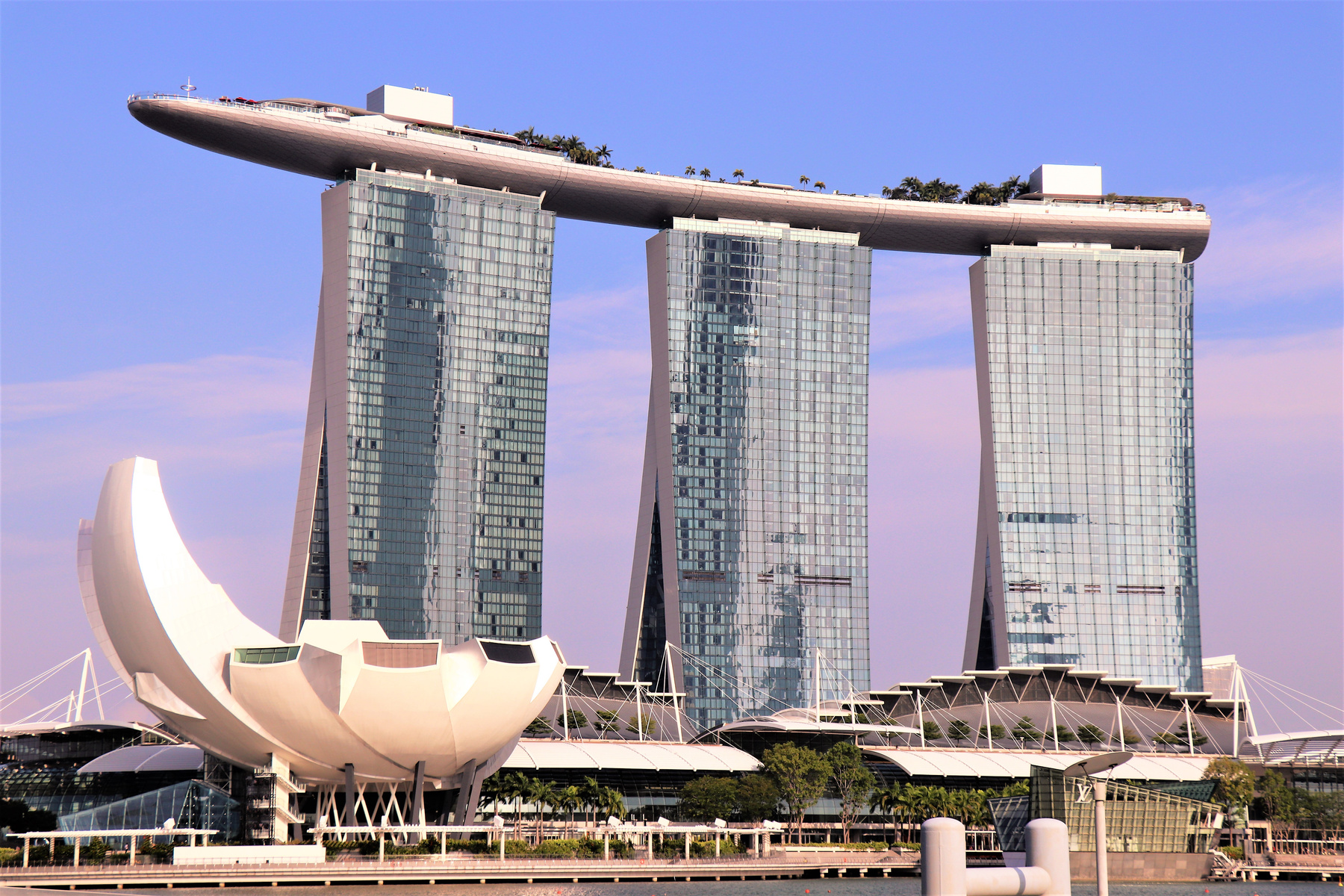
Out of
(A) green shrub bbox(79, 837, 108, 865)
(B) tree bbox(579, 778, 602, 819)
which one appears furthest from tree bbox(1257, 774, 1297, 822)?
(A) green shrub bbox(79, 837, 108, 865)

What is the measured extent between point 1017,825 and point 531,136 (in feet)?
303

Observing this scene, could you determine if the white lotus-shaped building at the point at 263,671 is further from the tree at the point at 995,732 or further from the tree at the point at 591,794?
the tree at the point at 995,732

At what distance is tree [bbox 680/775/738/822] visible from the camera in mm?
118812

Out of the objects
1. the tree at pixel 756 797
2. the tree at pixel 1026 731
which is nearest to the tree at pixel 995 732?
the tree at pixel 1026 731

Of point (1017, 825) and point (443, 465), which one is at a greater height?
point (443, 465)

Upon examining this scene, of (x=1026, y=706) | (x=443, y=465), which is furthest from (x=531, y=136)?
(x=1026, y=706)

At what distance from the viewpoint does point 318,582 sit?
146 m

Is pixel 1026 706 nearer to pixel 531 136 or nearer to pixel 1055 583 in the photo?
pixel 1055 583

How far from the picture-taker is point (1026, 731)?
148625mm

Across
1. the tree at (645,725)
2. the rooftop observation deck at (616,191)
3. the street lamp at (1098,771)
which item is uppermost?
the rooftop observation deck at (616,191)

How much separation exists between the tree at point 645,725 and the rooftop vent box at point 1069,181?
8021cm

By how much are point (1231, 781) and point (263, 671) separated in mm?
82357

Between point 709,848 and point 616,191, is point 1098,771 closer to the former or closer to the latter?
point 709,848

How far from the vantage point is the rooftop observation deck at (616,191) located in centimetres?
14412
